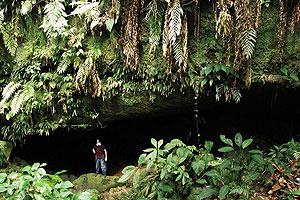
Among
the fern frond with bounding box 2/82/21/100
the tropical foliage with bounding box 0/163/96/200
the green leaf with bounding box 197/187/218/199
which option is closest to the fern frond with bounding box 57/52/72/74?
the fern frond with bounding box 2/82/21/100

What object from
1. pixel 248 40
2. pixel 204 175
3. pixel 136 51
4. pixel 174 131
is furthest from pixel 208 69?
pixel 174 131

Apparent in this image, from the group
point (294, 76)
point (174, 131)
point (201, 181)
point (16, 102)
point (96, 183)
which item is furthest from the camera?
point (174, 131)

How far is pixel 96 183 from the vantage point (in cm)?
584

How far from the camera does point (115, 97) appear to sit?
5160 millimetres

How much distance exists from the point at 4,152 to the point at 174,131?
4.96m

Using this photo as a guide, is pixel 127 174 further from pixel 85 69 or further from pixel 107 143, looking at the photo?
pixel 107 143

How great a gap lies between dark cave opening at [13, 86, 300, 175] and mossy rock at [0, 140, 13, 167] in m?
0.94

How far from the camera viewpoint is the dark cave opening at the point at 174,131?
5176 millimetres

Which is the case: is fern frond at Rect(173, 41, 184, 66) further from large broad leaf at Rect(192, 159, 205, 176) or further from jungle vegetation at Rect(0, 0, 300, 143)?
large broad leaf at Rect(192, 159, 205, 176)

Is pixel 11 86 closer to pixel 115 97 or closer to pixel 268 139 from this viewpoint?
pixel 115 97

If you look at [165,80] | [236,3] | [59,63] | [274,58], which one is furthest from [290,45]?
[59,63]

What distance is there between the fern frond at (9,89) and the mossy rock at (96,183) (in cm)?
271

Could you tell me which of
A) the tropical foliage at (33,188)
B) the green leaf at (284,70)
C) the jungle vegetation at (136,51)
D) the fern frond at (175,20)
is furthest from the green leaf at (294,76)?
the tropical foliage at (33,188)

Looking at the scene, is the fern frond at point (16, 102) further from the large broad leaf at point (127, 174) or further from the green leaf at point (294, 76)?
the green leaf at point (294, 76)
